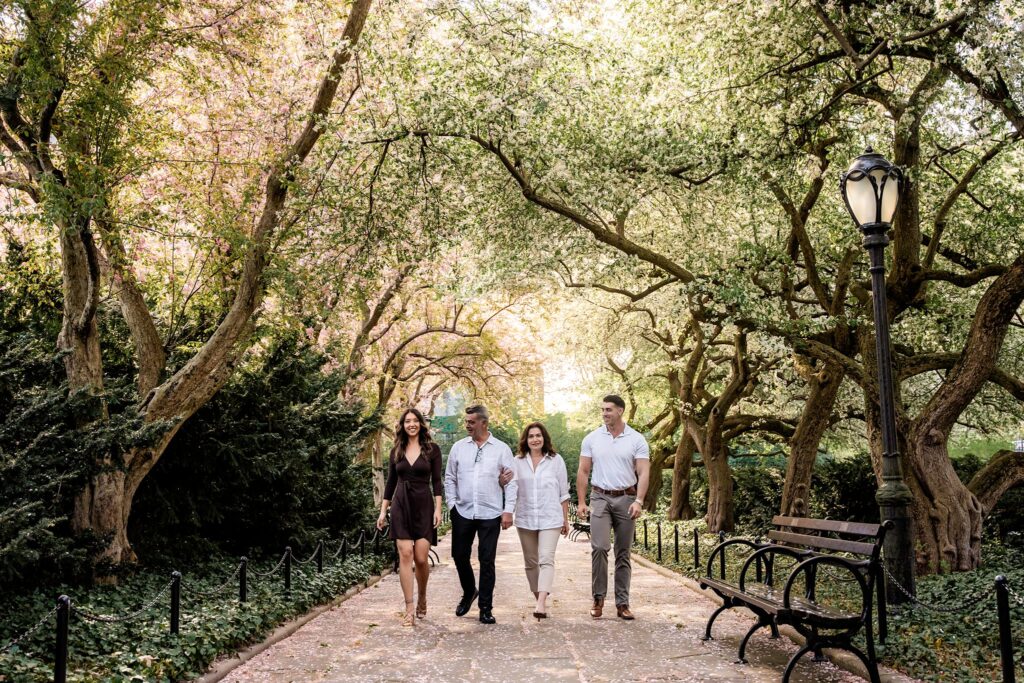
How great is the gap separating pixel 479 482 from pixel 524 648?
1.96 meters

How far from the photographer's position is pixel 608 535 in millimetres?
9102

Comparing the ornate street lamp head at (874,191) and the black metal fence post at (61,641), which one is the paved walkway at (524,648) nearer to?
the black metal fence post at (61,641)

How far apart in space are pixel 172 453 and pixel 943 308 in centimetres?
1371

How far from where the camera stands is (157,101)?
13289 millimetres

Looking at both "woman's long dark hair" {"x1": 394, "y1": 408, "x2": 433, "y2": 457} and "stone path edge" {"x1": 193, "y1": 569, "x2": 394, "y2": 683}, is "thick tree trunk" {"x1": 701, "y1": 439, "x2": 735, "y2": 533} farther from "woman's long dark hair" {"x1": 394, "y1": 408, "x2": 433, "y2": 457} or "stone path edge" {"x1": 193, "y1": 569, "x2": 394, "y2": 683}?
"woman's long dark hair" {"x1": 394, "y1": 408, "x2": 433, "y2": 457}

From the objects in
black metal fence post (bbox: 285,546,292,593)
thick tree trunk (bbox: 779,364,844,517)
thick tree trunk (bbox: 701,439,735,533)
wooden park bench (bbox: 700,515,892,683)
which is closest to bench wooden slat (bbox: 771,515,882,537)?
wooden park bench (bbox: 700,515,892,683)

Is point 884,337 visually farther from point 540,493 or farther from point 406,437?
point 406,437

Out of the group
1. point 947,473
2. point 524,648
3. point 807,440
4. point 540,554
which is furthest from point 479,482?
point 807,440

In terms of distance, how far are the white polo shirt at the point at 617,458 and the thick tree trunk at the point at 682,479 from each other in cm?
1560

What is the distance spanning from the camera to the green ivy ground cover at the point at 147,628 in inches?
244

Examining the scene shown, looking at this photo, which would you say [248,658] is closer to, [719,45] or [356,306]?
[356,306]

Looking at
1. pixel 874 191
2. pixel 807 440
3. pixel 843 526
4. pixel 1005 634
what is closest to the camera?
pixel 1005 634

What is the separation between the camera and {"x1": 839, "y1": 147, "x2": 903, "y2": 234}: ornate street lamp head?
855 centimetres

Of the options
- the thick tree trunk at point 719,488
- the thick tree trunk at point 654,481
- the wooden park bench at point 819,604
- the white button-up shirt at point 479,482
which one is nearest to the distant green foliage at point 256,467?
the white button-up shirt at point 479,482
